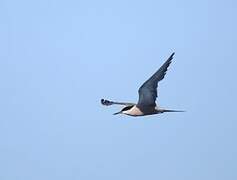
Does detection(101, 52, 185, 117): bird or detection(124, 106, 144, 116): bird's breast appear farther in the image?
detection(124, 106, 144, 116): bird's breast

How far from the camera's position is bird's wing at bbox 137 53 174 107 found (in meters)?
19.7

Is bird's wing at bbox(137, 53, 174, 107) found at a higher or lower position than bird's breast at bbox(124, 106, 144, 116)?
higher

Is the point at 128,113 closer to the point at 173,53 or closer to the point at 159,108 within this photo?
the point at 159,108

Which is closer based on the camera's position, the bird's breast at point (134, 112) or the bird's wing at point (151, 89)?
the bird's wing at point (151, 89)

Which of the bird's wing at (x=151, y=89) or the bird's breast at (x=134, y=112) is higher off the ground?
the bird's wing at (x=151, y=89)

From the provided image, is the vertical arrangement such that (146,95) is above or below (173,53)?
below

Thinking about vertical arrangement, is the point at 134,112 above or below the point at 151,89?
below

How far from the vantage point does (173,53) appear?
19.0 m

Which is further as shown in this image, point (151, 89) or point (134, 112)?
point (134, 112)

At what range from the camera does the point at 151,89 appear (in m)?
20.5

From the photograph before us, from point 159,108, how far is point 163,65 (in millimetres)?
2029

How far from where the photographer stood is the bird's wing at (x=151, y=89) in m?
19.7

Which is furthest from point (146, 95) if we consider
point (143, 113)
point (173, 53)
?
point (173, 53)

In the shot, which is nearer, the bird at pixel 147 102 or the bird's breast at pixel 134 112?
the bird at pixel 147 102
